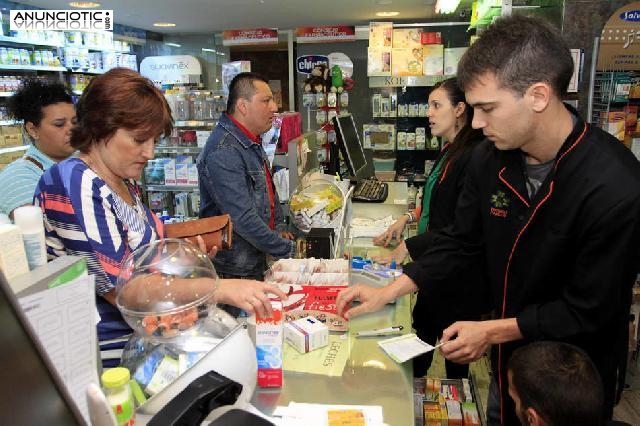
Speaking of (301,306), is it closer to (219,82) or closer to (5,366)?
(5,366)

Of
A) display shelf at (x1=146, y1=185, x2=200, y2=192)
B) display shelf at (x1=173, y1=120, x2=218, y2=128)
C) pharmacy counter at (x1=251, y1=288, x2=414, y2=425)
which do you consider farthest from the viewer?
display shelf at (x1=146, y1=185, x2=200, y2=192)

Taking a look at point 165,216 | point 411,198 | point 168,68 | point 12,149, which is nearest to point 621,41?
point 411,198

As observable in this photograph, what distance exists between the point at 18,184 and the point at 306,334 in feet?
5.94

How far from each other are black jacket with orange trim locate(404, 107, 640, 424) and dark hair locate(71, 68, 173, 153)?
1217 mm

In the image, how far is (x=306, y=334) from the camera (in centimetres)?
171

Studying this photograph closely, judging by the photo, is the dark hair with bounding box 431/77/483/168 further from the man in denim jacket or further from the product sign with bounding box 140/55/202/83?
the product sign with bounding box 140/55/202/83

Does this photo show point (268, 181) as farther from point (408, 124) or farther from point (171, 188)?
point (408, 124)

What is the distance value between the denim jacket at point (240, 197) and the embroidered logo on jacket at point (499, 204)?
1.41 m

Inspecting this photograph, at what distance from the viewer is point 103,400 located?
2.33 ft

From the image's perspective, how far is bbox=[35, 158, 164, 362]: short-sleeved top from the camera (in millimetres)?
1418

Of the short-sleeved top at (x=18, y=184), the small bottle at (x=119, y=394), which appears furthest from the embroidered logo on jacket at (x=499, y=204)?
the short-sleeved top at (x=18, y=184)

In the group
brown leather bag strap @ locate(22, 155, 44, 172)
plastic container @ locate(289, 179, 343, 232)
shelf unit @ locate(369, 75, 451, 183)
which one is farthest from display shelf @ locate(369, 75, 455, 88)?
brown leather bag strap @ locate(22, 155, 44, 172)

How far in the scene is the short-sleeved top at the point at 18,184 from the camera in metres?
2.51

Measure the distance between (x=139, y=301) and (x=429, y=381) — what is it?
152 centimetres
